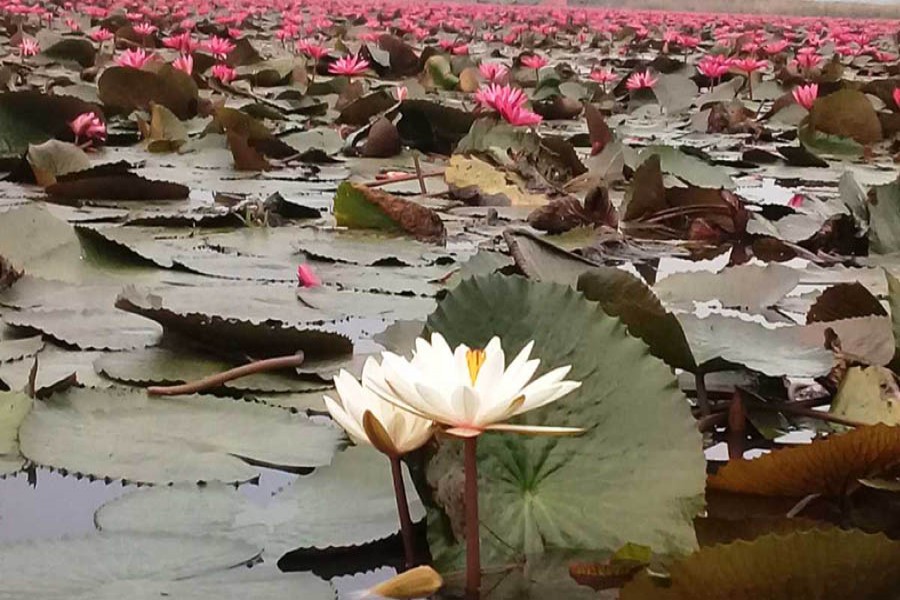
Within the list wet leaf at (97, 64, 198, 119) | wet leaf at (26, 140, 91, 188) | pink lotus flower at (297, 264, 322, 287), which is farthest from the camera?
wet leaf at (97, 64, 198, 119)

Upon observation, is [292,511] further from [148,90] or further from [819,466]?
[148,90]

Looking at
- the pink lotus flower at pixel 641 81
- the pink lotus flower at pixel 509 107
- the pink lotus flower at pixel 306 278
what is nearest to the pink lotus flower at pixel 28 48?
the pink lotus flower at pixel 641 81

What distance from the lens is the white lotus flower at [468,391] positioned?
53 cm

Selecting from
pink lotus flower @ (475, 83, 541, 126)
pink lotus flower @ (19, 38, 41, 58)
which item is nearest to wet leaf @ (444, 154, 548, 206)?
pink lotus flower @ (475, 83, 541, 126)

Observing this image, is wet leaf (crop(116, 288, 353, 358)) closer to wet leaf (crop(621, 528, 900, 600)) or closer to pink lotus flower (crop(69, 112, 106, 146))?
wet leaf (crop(621, 528, 900, 600))

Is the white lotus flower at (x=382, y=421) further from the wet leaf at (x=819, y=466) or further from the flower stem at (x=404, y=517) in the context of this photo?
the wet leaf at (x=819, y=466)

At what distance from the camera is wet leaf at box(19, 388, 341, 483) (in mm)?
812

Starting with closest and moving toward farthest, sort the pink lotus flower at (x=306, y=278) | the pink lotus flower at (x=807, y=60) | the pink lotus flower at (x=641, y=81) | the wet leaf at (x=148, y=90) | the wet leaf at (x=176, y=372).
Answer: the wet leaf at (x=176, y=372) → the pink lotus flower at (x=306, y=278) → the wet leaf at (x=148, y=90) → the pink lotus flower at (x=641, y=81) → the pink lotus flower at (x=807, y=60)

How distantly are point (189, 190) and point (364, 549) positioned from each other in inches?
56.3

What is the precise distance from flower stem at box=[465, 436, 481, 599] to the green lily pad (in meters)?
0.05

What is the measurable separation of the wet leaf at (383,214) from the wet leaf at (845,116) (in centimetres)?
148

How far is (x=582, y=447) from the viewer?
2.26 ft

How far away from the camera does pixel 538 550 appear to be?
0.66 metres

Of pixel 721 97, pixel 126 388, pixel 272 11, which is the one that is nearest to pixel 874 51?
pixel 721 97
